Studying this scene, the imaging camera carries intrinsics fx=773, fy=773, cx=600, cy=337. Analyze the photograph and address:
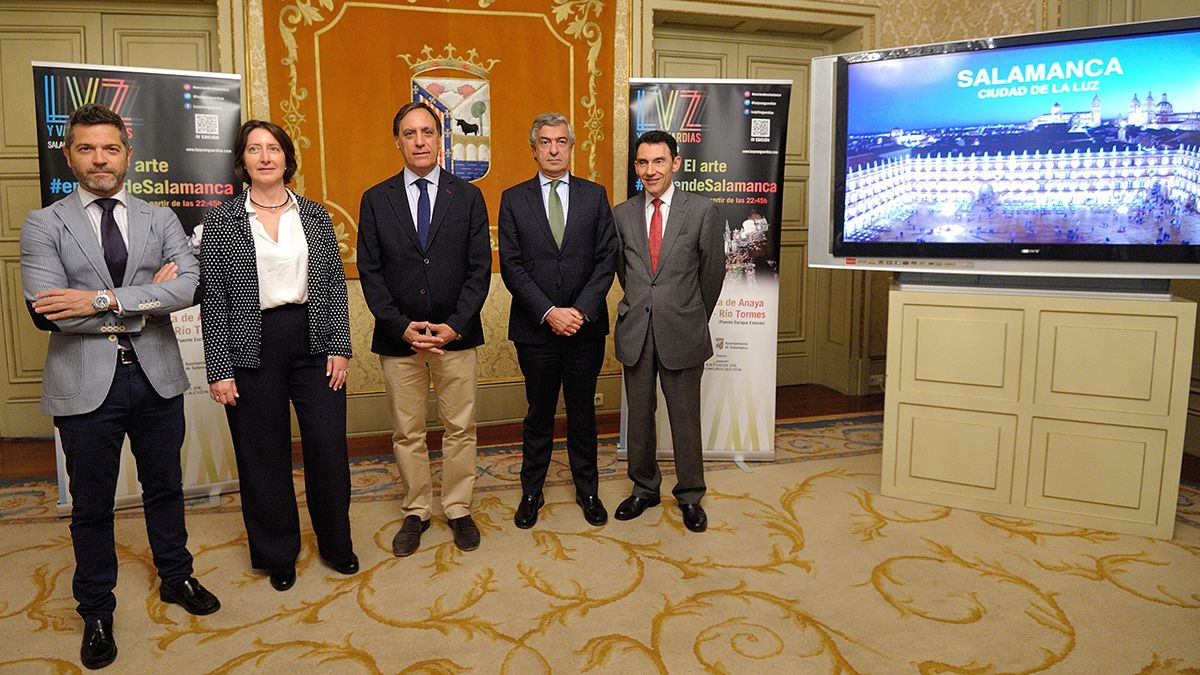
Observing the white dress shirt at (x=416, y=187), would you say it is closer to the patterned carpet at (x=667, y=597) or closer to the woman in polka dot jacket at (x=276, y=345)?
the woman in polka dot jacket at (x=276, y=345)

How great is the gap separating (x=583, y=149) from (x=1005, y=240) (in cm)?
247

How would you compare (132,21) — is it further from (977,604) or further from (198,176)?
(977,604)

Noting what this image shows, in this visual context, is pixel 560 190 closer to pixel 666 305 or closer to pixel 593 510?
pixel 666 305

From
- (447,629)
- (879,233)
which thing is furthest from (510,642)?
(879,233)

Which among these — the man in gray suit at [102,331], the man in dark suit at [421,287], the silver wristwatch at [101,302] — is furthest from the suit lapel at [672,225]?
the silver wristwatch at [101,302]

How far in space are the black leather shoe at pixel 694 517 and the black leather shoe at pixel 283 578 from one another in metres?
1.52

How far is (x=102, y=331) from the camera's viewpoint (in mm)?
2258

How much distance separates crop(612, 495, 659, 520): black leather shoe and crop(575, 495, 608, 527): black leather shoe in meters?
0.06

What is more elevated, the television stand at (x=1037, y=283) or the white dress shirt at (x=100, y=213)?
the white dress shirt at (x=100, y=213)

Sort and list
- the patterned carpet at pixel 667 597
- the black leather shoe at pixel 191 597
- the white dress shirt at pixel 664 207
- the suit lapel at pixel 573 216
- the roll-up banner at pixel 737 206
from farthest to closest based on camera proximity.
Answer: the roll-up banner at pixel 737 206
the white dress shirt at pixel 664 207
the suit lapel at pixel 573 216
the black leather shoe at pixel 191 597
the patterned carpet at pixel 667 597

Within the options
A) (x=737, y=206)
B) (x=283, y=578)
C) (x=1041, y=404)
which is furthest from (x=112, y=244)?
(x=1041, y=404)

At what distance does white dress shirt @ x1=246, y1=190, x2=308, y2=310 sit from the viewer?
256 centimetres

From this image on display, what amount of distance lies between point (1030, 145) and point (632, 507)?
2250 mm

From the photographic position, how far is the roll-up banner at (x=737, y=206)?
3.98 metres
